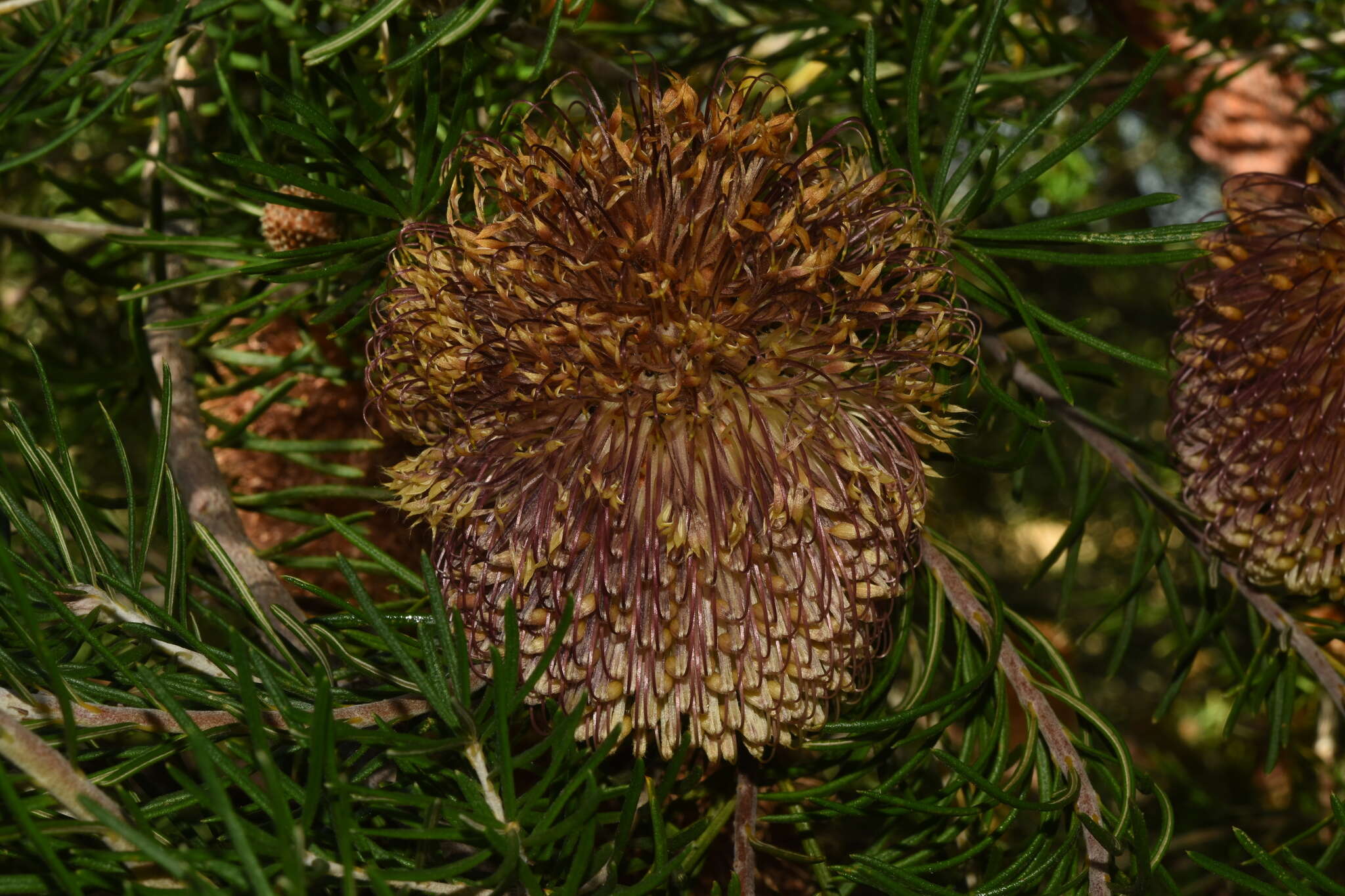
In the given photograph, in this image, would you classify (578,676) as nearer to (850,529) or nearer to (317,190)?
(850,529)

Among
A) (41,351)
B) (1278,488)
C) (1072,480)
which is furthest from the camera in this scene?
(1072,480)

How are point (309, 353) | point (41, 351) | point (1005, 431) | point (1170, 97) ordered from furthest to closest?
1. point (1005, 431)
2. point (1170, 97)
3. point (41, 351)
4. point (309, 353)

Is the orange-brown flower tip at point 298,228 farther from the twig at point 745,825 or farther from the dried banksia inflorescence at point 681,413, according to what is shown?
the twig at point 745,825

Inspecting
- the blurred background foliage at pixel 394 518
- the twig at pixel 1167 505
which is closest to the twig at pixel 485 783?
the blurred background foliage at pixel 394 518

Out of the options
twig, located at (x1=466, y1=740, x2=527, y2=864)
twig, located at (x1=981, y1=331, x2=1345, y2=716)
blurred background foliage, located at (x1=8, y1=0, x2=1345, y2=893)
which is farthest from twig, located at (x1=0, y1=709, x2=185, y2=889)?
twig, located at (x1=981, y1=331, x2=1345, y2=716)

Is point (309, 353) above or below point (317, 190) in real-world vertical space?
below

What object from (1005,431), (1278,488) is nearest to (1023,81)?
(1278,488)

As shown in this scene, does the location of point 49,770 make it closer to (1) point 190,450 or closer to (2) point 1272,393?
(1) point 190,450
